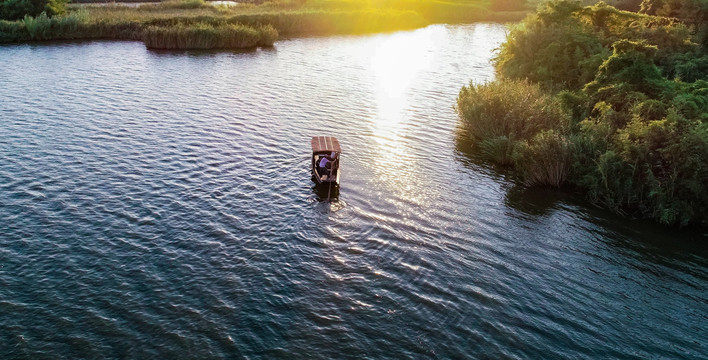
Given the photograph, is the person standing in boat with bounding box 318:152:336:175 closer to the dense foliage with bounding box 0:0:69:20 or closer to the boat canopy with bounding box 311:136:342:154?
the boat canopy with bounding box 311:136:342:154

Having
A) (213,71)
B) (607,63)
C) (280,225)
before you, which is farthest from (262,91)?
(607,63)

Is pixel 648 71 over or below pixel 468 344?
over

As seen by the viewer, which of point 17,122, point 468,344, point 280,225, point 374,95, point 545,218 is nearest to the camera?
point 468,344

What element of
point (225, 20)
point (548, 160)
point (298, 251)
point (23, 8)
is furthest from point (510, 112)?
point (23, 8)

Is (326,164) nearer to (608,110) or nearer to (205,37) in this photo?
(608,110)

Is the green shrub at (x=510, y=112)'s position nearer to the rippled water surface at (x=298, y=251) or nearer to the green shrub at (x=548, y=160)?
the green shrub at (x=548, y=160)

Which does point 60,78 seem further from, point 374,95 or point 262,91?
point 374,95

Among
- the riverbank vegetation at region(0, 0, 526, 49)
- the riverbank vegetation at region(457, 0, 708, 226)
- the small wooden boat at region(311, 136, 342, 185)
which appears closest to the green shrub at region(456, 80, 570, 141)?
the riverbank vegetation at region(457, 0, 708, 226)
